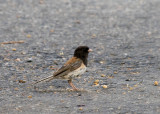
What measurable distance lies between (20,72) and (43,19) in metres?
6.50

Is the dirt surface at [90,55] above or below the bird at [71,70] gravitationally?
below

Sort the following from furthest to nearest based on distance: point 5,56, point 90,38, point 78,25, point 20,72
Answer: point 78,25 < point 90,38 < point 5,56 < point 20,72

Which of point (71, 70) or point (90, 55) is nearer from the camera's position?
point (71, 70)

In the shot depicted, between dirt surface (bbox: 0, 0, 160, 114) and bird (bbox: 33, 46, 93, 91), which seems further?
bird (bbox: 33, 46, 93, 91)

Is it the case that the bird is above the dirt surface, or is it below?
above

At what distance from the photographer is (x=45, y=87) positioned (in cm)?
790

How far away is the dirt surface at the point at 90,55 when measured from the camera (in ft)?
22.6

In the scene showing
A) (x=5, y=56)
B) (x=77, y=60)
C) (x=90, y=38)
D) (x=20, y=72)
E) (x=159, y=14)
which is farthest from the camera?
(x=159, y=14)

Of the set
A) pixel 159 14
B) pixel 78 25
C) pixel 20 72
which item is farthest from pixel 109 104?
pixel 159 14

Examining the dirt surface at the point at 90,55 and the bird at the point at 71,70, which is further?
the bird at the point at 71,70

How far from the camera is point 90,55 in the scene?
10.7m

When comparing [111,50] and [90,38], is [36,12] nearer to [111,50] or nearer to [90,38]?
[90,38]

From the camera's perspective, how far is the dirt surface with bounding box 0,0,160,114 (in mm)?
6887

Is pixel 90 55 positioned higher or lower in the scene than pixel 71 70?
lower
